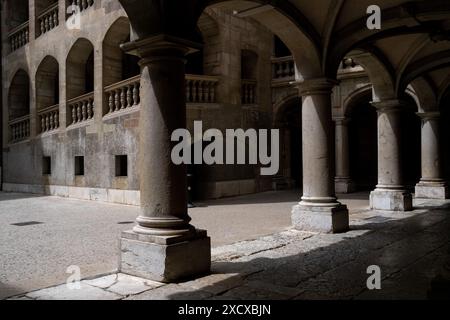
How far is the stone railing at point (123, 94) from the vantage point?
12.1 m

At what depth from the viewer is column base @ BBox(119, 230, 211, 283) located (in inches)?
171

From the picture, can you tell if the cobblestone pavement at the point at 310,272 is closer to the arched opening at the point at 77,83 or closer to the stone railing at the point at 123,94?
the stone railing at the point at 123,94

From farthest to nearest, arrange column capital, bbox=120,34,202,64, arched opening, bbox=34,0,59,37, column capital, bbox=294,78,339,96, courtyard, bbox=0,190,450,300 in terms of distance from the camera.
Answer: arched opening, bbox=34,0,59,37
column capital, bbox=294,78,339,96
column capital, bbox=120,34,202,64
courtyard, bbox=0,190,450,300

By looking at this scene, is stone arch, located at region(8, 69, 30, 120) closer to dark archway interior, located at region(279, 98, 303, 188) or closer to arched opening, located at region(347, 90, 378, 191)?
dark archway interior, located at region(279, 98, 303, 188)

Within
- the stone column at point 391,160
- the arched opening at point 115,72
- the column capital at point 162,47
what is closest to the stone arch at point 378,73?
the stone column at point 391,160

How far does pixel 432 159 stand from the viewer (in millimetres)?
12844

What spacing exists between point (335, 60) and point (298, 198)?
6465 millimetres

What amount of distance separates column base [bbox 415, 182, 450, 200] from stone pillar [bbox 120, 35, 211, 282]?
408 inches

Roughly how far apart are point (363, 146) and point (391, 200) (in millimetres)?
8708

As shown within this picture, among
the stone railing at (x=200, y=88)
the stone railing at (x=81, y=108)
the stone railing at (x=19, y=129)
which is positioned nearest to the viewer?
the stone railing at (x=200, y=88)

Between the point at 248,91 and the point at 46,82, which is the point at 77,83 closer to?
the point at 46,82

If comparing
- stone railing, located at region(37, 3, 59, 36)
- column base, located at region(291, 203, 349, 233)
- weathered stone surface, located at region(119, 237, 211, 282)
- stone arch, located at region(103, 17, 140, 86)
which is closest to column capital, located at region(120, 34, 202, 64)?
weathered stone surface, located at region(119, 237, 211, 282)

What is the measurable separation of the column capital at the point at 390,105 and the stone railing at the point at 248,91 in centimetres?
562
